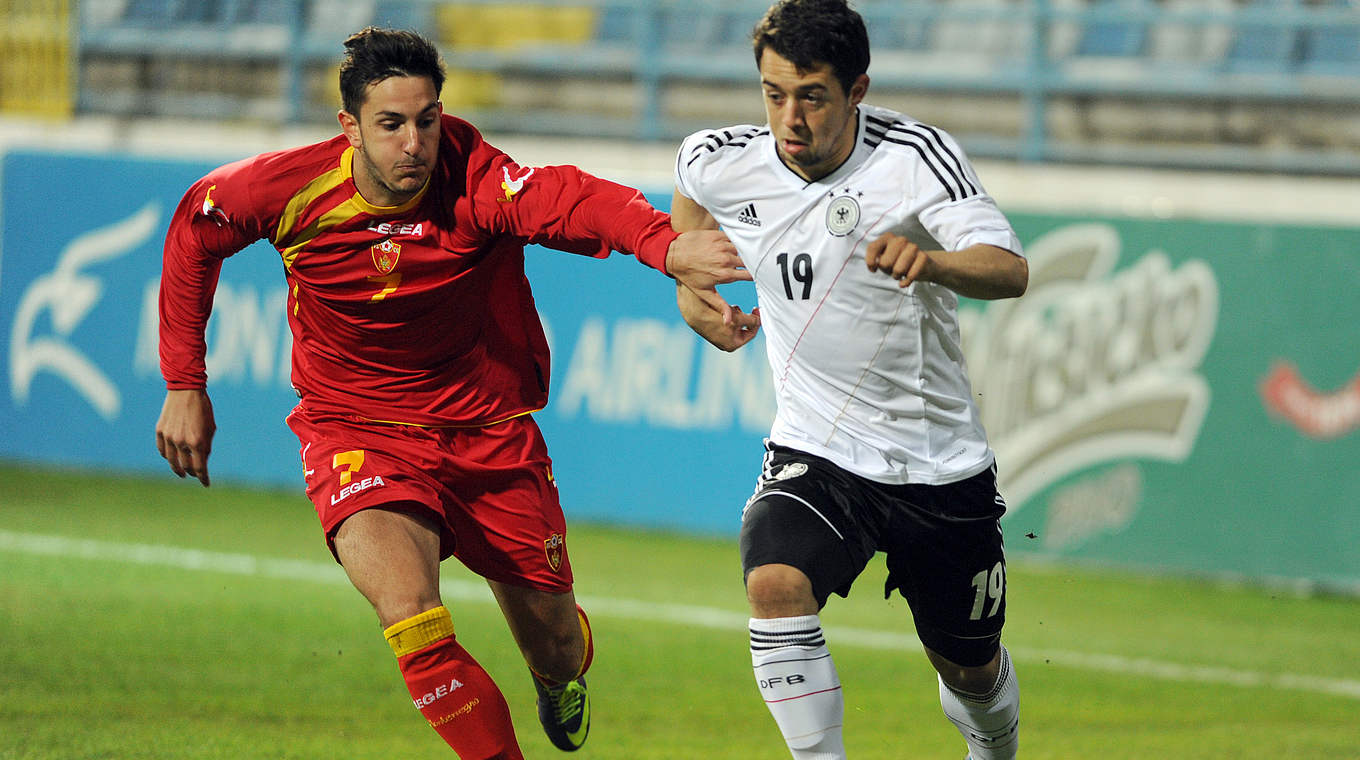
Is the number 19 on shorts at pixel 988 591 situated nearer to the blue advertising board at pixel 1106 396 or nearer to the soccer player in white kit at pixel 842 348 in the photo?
the soccer player in white kit at pixel 842 348

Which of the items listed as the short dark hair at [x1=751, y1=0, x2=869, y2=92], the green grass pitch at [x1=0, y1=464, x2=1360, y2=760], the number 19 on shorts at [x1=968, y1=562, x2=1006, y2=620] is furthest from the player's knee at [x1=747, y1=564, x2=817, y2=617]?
the green grass pitch at [x1=0, y1=464, x2=1360, y2=760]

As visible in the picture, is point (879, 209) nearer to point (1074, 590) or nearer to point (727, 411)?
point (1074, 590)

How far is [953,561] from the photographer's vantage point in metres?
4.82

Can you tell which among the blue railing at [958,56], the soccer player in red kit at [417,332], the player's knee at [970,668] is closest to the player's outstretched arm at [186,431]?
the soccer player in red kit at [417,332]

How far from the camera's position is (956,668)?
5.12 m

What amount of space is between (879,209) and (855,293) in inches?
9.2

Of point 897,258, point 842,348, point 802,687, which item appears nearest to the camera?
point 897,258

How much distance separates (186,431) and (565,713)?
1711mm

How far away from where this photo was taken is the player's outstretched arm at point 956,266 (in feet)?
13.5

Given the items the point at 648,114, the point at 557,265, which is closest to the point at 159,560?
the point at 557,265

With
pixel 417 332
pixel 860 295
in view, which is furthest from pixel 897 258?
pixel 417 332

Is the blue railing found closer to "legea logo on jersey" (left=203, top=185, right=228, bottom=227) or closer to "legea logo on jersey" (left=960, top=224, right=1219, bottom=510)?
"legea logo on jersey" (left=960, top=224, right=1219, bottom=510)

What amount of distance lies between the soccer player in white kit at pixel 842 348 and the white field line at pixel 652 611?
3.47m

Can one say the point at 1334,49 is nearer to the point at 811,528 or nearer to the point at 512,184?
the point at 512,184
